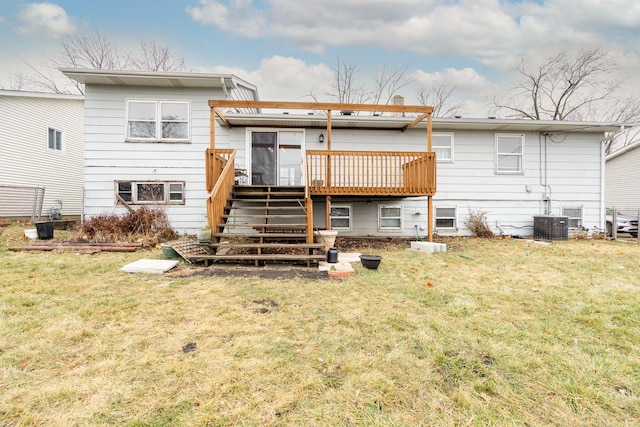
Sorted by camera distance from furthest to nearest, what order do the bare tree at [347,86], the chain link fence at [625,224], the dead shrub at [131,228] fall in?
the bare tree at [347,86] → the chain link fence at [625,224] → the dead shrub at [131,228]

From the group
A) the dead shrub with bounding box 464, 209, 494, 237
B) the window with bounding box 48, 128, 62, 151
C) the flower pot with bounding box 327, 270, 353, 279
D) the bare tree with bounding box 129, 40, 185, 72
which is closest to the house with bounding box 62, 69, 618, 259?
the dead shrub with bounding box 464, 209, 494, 237

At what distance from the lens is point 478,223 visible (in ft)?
31.4

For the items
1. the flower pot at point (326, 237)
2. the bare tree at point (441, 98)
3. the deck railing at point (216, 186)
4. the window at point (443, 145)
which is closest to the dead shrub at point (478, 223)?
the window at point (443, 145)

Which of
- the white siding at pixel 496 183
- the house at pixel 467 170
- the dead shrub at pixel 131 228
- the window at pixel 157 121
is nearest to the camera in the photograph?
the dead shrub at pixel 131 228

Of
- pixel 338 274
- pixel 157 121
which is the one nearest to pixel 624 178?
pixel 338 274

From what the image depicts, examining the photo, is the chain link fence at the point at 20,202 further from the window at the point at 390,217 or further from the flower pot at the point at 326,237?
the window at the point at 390,217

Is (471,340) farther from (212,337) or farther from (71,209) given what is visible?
(71,209)

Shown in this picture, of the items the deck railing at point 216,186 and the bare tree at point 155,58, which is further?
the bare tree at point 155,58

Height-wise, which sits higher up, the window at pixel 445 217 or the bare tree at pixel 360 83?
the bare tree at pixel 360 83

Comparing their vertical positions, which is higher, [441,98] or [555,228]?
[441,98]

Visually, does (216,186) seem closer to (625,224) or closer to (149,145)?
(149,145)

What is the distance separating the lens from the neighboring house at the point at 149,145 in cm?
845

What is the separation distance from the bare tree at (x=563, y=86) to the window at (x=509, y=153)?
13.9 m

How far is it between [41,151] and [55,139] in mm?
975
